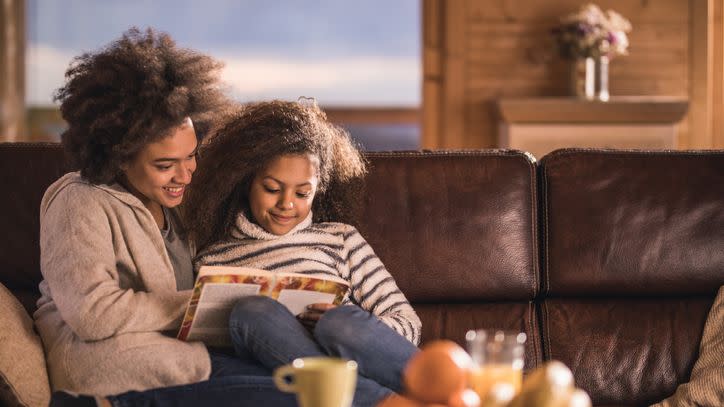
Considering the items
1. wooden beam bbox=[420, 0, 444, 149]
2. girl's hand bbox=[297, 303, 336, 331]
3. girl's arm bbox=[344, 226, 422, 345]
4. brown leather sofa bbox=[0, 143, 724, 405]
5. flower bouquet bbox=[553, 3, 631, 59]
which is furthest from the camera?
wooden beam bbox=[420, 0, 444, 149]

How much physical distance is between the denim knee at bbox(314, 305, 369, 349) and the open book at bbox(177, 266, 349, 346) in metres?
0.09

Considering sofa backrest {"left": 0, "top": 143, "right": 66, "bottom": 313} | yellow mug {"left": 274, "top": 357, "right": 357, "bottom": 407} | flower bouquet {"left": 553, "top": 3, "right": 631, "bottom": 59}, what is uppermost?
flower bouquet {"left": 553, "top": 3, "right": 631, "bottom": 59}

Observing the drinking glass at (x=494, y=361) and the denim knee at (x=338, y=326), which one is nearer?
the drinking glass at (x=494, y=361)

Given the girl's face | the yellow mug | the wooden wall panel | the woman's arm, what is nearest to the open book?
the girl's face

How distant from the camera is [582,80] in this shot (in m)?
5.34

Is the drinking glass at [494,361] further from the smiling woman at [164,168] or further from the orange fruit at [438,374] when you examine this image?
the smiling woman at [164,168]

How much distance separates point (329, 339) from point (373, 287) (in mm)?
364

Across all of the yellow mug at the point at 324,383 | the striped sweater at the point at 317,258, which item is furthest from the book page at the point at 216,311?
the yellow mug at the point at 324,383

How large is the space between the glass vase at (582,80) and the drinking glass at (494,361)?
158 inches

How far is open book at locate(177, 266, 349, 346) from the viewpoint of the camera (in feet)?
6.45

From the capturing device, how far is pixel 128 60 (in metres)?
2.12

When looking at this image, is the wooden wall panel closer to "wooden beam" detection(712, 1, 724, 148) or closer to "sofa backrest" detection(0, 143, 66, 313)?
"wooden beam" detection(712, 1, 724, 148)

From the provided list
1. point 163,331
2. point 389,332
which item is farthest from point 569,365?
point 163,331

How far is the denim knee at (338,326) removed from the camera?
194 centimetres
